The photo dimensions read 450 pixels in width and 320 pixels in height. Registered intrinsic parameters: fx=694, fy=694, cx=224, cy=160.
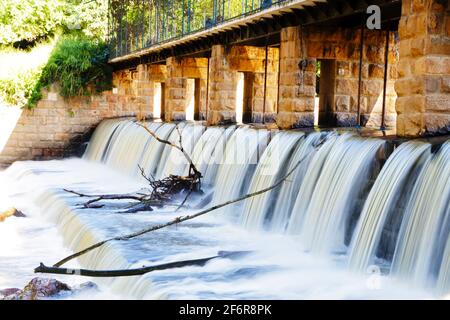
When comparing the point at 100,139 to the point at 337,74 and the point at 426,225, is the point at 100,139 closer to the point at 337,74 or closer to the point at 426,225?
the point at 337,74

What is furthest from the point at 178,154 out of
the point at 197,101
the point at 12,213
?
the point at 197,101

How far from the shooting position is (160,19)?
24531mm

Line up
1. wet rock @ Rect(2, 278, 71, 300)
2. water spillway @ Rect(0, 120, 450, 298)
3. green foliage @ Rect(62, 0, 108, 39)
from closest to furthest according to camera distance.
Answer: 1. water spillway @ Rect(0, 120, 450, 298)
2. wet rock @ Rect(2, 278, 71, 300)
3. green foliage @ Rect(62, 0, 108, 39)

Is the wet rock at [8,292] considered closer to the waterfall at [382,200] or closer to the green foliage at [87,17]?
the waterfall at [382,200]

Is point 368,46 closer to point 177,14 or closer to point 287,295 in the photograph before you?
point 287,295

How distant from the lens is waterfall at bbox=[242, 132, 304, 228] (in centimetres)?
1181

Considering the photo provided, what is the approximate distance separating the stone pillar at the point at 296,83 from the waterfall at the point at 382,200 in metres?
5.12

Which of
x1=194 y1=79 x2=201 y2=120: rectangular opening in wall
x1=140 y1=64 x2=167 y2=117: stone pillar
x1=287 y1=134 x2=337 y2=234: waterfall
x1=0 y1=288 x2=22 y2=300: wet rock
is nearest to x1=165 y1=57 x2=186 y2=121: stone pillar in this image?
x1=194 y1=79 x2=201 y2=120: rectangular opening in wall

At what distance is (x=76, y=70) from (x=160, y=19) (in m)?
4.82

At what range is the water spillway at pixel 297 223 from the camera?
7.75 m

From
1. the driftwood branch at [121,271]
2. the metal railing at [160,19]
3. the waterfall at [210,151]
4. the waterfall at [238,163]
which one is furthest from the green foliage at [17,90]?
the driftwood branch at [121,271]

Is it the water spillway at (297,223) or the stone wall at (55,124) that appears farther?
the stone wall at (55,124)

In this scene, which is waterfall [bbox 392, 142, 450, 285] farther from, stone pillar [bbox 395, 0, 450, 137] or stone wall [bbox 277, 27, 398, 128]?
stone wall [bbox 277, 27, 398, 128]

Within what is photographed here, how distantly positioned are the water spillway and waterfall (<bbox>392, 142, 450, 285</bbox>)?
0.04 feet
